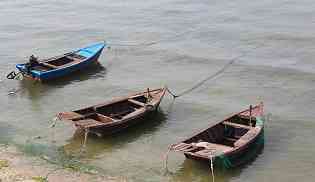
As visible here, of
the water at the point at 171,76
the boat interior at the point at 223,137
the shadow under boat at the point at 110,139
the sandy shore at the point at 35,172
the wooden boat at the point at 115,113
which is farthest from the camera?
the wooden boat at the point at 115,113

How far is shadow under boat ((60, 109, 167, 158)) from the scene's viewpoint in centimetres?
2208

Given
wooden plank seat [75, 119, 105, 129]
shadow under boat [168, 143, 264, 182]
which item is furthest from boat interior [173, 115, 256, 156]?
wooden plank seat [75, 119, 105, 129]

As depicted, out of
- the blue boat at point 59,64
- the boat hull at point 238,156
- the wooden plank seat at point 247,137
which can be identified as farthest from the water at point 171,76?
the wooden plank seat at point 247,137

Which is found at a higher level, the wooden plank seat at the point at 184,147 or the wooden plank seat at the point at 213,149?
the wooden plank seat at the point at 184,147

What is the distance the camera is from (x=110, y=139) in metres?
23.0

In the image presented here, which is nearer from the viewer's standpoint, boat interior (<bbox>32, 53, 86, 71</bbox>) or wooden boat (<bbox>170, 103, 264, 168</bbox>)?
wooden boat (<bbox>170, 103, 264, 168</bbox>)

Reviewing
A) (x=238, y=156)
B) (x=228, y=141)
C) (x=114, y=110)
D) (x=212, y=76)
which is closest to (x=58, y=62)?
(x=114, y=110)

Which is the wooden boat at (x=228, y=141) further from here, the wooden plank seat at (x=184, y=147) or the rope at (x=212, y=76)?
the rope at (x=212, y=76)

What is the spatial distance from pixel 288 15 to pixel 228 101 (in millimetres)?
16017

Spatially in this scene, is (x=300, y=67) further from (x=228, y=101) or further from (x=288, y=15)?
(x=288, y=15)

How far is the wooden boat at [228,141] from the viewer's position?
19.4 m

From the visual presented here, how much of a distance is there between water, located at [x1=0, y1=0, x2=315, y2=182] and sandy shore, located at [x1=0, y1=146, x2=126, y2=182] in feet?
2.72

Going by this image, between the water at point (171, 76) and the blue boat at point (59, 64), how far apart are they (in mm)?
591

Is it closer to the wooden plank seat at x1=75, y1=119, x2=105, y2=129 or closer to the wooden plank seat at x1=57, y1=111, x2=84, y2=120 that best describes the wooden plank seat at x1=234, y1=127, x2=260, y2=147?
the wooden plank seat at x1=75, y1=119, x2=105, y2=129
